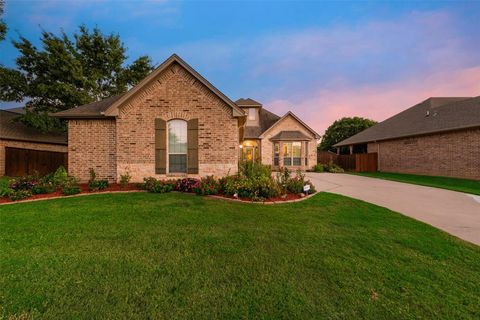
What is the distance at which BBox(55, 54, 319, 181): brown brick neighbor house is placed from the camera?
8836 mm

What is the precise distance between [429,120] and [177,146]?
20.8 meters

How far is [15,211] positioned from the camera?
17.7ft

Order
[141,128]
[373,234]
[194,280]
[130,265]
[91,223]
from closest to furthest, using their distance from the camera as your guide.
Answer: [194,280]
[130,265]
[373,234]
[91,223]
[141,128]

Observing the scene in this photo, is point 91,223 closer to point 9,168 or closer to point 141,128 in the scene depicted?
point 141,128

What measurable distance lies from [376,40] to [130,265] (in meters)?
17.6

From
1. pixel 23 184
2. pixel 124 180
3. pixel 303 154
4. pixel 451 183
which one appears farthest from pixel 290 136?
pixel 23 184

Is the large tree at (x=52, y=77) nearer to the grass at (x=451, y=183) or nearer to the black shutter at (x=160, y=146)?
the black shutter at (x=160, y=146)

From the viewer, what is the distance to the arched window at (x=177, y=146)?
9.12 meters

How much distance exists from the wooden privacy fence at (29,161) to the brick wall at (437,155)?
28.5 metres

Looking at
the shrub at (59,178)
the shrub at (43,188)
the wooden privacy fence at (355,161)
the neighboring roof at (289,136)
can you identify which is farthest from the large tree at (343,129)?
the shrub at (43,188)

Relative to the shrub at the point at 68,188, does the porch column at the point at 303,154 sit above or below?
above

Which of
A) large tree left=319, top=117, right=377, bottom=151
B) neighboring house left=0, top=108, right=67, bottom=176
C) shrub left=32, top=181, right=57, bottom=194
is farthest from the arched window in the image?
large tree left=319, top=117, right=377, bottom=151

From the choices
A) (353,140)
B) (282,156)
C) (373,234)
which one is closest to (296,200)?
(373,234)

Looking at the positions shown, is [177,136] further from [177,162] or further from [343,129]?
[343,129]
